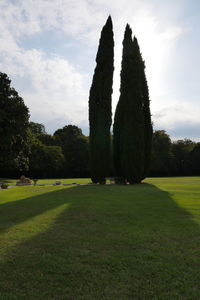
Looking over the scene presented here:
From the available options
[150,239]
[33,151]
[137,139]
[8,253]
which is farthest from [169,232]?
[33,151]

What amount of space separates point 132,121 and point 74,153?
3469 centimetres

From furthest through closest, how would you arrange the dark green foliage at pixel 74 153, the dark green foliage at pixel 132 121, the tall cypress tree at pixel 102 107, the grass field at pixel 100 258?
the dark green foliage at pixel 74 153
the tall cypress tree at pixel 102 107
the dark green foliage at pixel 132 121
the grass field at pixel 100 258

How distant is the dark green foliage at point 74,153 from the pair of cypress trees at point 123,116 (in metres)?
28.7

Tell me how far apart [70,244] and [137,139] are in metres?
15.5

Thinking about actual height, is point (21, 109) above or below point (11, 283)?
above

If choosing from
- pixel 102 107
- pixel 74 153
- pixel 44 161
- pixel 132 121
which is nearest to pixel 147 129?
pixel 132 121

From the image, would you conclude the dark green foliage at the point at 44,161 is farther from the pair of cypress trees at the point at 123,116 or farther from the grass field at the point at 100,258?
the grass field at the point at 100,258

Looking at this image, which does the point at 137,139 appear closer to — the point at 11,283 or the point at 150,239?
the point at 150,239

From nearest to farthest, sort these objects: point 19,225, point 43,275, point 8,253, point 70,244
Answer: point 43,275, point 8,253, point 70,244, point 19,225

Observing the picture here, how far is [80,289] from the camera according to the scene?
2.65 m

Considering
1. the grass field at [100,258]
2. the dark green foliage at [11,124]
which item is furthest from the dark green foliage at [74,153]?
the grass field at [100,258]

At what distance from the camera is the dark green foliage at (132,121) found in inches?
746

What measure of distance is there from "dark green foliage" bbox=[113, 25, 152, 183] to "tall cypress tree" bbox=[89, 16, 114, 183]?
1.24 meters

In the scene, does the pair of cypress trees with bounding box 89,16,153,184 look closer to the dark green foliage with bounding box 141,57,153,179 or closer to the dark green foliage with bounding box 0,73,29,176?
the dark green foliage with bounding box 141,57,153,179
